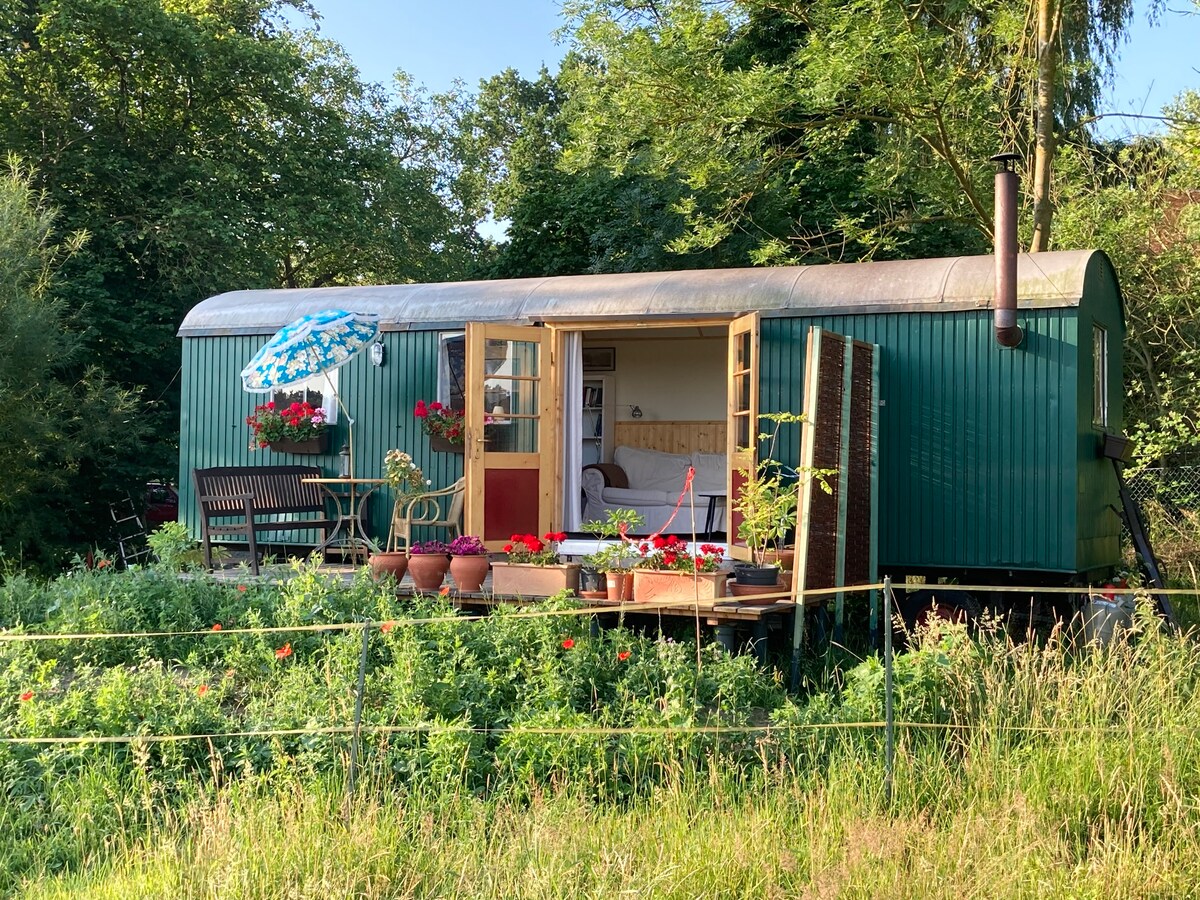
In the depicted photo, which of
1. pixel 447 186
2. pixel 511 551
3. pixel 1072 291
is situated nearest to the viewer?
pixel 511 551

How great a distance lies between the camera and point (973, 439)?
306 inches

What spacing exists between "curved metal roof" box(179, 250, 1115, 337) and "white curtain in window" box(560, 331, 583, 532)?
34 cm

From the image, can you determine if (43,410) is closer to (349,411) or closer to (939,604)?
(349,411)

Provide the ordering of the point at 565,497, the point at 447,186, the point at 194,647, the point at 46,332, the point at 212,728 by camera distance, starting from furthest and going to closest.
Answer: the point at 447,186 < the point at 46,332 < the point at 565,497 < the point at 194,647 < the point at 212,728

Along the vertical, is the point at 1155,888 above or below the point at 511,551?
below

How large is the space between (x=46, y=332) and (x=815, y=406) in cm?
943

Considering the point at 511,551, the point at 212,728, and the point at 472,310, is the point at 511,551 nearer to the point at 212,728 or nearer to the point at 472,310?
the point at 212,728

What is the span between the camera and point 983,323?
7.74 m

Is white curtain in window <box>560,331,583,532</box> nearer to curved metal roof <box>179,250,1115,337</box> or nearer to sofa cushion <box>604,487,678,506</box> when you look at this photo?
curved metal roof <box>179,250,1115,337</box>

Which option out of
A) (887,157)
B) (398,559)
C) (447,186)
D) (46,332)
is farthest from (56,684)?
(447,186)

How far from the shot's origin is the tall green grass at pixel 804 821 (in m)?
3.57

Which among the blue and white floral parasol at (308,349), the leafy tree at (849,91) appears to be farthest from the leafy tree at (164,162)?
the blue and white floral parasol at (308,349)

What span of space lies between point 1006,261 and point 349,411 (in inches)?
206

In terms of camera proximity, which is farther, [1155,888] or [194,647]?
[194,647]
